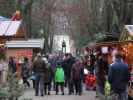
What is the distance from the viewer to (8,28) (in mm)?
13953

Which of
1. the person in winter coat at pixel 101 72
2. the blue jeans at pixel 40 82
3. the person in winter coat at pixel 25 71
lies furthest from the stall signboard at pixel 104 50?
the person in winter coat at pixel 25 71

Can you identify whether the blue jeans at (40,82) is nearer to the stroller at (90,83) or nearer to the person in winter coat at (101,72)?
the person in winter coat at (101,72)

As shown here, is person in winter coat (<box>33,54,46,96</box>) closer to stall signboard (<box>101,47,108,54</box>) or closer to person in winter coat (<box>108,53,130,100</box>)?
stall signboard (<box>101,47,108,54</box>)

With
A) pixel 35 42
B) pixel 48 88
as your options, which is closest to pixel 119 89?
pixel 48 88

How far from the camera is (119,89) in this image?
14953 millimetres

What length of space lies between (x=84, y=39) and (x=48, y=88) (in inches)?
1147

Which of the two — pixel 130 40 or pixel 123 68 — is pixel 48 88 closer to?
pixel 130 40

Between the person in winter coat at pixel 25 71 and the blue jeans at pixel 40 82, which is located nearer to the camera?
the blue jeans at pixel 40 82

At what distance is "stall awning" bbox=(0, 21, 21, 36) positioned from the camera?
1362 cm

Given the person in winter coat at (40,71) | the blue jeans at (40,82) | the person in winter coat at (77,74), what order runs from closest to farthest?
1. the person in winter coat at (40,71)
2. the blue jeans at (40,82)
3. the person in winter coat at (77,74)

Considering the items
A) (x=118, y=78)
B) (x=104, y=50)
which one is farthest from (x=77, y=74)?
(x=118, y=78)

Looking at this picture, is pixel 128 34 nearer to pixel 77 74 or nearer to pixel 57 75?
pixel 77 74

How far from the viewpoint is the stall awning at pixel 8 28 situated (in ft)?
44.7

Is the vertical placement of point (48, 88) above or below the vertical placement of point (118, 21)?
below
